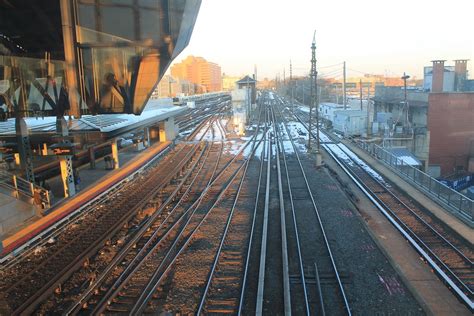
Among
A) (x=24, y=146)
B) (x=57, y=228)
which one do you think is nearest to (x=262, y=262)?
(x=57, y=228)

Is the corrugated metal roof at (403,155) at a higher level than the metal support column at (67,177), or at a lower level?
lower

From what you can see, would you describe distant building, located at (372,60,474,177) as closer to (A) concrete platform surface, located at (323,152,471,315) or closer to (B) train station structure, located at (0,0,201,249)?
(A) concrete platform surface, located at (323,152,471,315)

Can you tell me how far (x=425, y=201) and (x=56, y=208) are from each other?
1222 cm

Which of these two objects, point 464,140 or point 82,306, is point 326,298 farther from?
point 464,140

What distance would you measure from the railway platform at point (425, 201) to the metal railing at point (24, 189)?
12.0m

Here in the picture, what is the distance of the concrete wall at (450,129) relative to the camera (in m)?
26.4

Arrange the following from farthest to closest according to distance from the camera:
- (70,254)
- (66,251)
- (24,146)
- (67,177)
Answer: (67,177), (24,146), (66,251), (70,254)

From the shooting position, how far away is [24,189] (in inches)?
479

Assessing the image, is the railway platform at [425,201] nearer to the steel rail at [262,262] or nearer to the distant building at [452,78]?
the steel rail at [262,262]

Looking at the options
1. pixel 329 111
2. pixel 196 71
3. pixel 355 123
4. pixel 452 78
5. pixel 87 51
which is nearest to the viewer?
pixel 87 51

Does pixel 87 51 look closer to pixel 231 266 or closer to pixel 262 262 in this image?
pixel 231 266

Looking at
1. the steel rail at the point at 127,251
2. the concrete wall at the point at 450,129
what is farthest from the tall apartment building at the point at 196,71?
the steel rail at the point at 127,251

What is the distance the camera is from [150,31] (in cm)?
618

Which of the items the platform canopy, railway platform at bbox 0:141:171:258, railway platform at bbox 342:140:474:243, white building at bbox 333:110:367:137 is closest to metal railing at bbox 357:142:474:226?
railway platform at bbox 342:140:474:243
